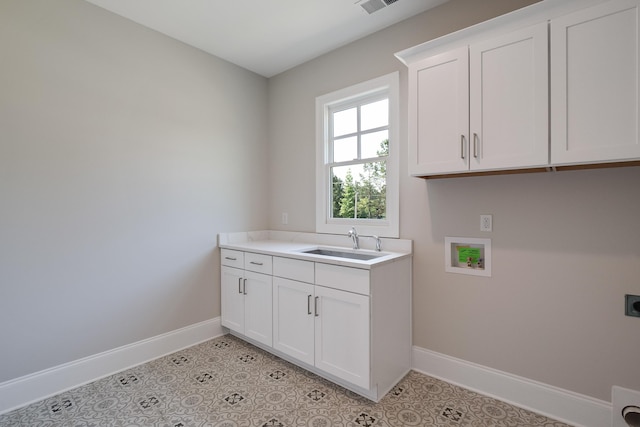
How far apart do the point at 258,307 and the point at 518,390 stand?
1.94 meters

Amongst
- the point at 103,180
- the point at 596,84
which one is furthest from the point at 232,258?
the point at 596,84

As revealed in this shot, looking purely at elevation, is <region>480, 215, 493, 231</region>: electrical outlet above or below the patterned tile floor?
above

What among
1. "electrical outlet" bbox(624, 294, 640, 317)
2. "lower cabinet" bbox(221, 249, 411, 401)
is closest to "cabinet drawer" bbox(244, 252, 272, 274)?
"lower cabinet" bbox(221, 249, 411, 401)

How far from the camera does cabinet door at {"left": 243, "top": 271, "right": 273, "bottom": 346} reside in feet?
8.36

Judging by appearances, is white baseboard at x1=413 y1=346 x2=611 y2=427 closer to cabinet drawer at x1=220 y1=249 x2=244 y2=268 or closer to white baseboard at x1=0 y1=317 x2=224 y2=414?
cabinet drawer at x1=220 y1=249 x2=244 y2=268

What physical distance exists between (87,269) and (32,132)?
0.99 meters

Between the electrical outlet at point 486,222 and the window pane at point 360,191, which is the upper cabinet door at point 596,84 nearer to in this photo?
the electrical outlet at point 486,222

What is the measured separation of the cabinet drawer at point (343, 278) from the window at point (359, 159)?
646 mm

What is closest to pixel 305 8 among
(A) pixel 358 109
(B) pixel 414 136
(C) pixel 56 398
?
(A) pixel 358 109

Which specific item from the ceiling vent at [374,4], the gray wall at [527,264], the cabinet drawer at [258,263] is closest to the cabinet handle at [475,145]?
the gray wall at [527,264]

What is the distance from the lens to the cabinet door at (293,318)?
7.35 ft

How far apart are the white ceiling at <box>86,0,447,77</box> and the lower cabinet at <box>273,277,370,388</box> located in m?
2.07

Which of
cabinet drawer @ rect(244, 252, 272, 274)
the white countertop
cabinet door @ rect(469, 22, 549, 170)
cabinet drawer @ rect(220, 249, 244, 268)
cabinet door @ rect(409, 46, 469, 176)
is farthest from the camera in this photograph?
cabinet drawer @ rect(220, 249, 244, 268)

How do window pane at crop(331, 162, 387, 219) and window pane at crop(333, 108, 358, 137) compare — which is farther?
window pane at crop(333, 108, 358, 137)
